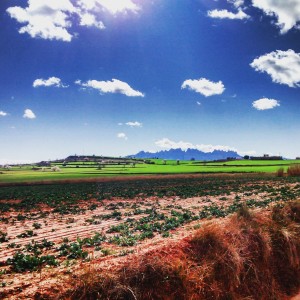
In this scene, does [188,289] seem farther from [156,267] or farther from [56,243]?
[56,243]

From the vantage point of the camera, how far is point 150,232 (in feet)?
46.1

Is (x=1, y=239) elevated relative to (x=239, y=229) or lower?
lower

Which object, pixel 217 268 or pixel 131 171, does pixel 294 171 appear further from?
pixel 217 268

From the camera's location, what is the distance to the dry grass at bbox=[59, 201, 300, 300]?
7.64 meters

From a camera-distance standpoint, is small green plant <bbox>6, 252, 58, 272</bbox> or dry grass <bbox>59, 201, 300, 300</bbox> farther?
small green plant <bbox>6, 252, 58, 272</bbox>

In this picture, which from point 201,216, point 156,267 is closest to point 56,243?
point 156,267

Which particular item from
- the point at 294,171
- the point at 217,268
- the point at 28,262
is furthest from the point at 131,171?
the point at 217,268

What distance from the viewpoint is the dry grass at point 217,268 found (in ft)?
25.1

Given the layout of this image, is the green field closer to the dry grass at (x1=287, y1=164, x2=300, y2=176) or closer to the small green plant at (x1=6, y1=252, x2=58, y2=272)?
the dry grass at (x1=287, y1=164, x2=300, y2=176)

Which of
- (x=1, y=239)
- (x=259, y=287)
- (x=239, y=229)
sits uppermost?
(x=239, y=229)

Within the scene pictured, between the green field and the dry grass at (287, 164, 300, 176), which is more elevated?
the dry grass at (287, 164, 300, 176)

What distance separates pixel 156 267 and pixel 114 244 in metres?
4.54

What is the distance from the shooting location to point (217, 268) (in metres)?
9.41

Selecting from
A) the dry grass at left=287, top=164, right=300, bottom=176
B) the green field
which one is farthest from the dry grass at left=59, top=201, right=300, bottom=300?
the green field
